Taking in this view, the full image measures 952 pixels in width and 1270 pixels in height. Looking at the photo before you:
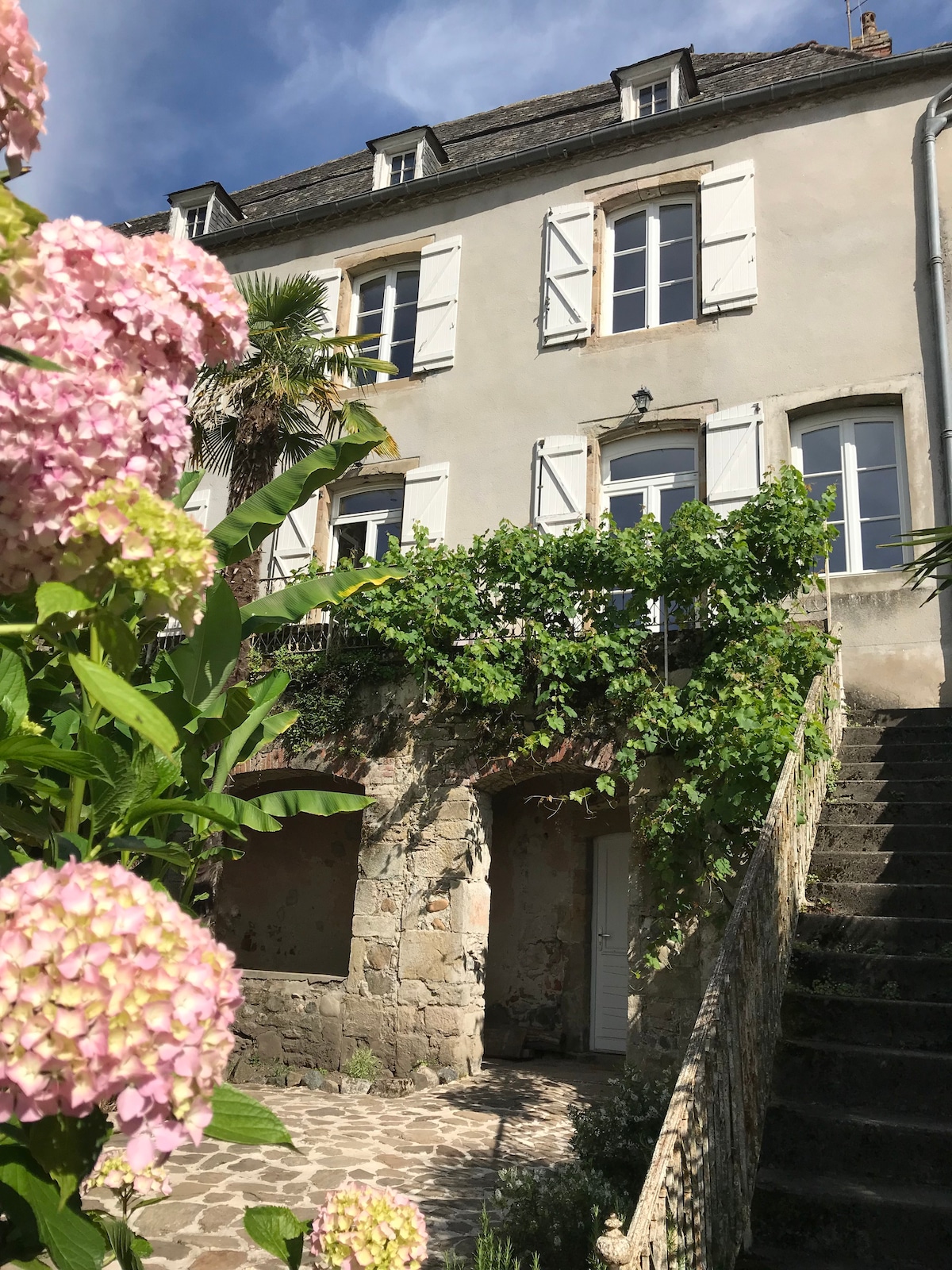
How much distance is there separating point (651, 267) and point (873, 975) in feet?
26.4

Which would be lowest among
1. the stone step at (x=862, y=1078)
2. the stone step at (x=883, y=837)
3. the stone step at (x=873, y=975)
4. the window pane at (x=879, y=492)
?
the stone step at (x=862, y=1078)

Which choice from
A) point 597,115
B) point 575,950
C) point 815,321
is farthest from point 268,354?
point 575,950

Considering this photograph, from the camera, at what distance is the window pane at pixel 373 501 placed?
37.1 ft

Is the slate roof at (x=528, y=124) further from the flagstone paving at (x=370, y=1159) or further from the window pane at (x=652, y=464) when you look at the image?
the flagstone paving at (x=370, y=1159)

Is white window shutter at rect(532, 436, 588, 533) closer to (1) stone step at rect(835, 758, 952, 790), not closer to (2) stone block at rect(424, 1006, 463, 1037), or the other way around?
(1) stone step at rect(835, 758, 952, 790)

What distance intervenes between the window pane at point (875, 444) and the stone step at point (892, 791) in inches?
149

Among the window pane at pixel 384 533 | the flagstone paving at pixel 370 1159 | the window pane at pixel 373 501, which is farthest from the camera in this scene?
the window pane at pixel 373 501

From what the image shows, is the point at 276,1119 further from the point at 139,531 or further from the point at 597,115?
the point at 597,115

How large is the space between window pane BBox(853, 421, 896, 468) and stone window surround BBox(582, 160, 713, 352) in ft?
6.56

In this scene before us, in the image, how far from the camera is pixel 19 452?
89 cm

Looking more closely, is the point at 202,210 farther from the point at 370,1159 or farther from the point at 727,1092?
the point at 727,1092

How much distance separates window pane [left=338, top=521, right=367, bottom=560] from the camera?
37.4ft

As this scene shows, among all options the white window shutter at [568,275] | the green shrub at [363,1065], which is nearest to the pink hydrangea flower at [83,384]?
the green shrub at [363,1065]

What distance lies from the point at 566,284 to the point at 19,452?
10503 millimetres
